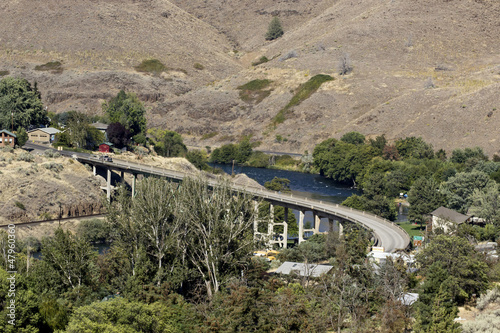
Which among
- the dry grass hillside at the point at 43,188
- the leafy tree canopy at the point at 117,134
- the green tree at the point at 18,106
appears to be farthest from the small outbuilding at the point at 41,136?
the dry grass hillside at the point at 43,188

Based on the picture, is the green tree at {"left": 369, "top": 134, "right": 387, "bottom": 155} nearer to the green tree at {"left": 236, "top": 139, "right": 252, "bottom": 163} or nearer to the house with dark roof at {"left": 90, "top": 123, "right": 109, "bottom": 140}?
the green tree at {"left": 236, "top": 139, "right": 252, "bottom": 163}

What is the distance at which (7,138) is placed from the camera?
107562 millimetres

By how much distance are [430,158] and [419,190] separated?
→ 167 feet

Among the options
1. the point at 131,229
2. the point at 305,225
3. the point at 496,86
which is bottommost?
the point at 305,225

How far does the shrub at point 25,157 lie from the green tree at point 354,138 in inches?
3212

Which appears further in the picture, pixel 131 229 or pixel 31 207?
pixel 31 207

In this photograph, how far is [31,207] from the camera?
89.5m

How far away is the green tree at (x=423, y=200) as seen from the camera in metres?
91.3

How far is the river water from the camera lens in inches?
4684

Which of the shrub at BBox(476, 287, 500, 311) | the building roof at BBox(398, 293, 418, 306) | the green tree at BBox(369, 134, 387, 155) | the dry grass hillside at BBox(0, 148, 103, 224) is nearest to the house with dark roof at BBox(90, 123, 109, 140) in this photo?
the dry grass hillside at BBox(0, 148, 103, 224)

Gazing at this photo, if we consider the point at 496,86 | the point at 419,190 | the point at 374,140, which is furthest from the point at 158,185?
the point at 496,86

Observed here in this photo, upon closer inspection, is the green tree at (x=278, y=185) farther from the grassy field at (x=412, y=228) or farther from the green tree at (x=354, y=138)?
the green tree at (x=354, y=138)

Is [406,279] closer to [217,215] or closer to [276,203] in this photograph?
[217,215]

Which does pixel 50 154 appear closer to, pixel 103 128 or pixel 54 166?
pixel 54 166
